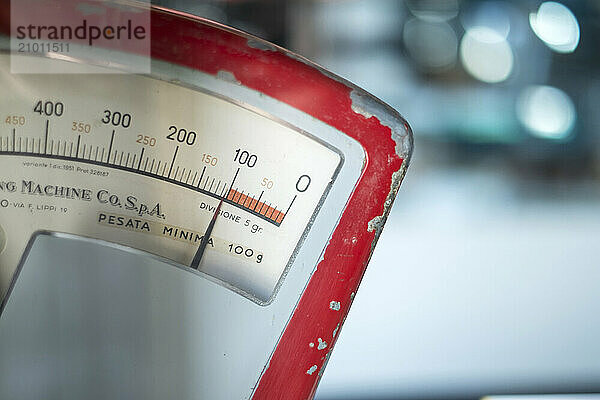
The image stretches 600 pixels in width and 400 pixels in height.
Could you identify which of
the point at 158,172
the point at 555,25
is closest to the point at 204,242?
the point at 158,172

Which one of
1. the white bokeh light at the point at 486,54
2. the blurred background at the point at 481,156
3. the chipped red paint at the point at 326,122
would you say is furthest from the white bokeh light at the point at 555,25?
the chipped red paint at the point at 326,122

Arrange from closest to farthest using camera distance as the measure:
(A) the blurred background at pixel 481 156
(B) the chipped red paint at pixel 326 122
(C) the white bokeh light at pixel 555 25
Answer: (B) the chipped red paint at pixel 326 122 → (A) the blurred background at pixel 481 156 → (C) the white bokeh light at pixel 555 25

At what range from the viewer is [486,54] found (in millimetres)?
2191

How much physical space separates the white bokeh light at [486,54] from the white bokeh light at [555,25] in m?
0.12

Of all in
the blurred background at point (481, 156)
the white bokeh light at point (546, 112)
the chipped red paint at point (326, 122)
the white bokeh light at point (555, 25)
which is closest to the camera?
the chipped red paint at point (326, 122)

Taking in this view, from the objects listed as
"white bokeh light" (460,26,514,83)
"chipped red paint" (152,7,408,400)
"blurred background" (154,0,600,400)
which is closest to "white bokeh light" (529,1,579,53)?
"blurred background" (154,0,600,400)

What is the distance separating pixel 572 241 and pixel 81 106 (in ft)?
5.63

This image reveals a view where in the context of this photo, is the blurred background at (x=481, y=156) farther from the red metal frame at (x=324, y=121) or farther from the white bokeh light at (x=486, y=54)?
the red metal frame at (x=324, y=121)

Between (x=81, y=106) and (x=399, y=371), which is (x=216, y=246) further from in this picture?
(x=399, y=371)

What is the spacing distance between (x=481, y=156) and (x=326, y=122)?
6.07ft

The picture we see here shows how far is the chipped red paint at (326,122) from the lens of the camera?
442 mm

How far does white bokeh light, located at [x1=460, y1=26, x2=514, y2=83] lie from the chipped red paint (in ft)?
5.93

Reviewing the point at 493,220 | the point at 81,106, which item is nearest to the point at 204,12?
the point at 493,220

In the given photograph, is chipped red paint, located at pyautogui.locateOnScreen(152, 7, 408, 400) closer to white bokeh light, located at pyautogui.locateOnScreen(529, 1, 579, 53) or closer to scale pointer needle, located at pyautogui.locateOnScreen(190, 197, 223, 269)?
scale pointer needle, located at pyautogui.locateOnScreen(190, 197, 223, 269)
